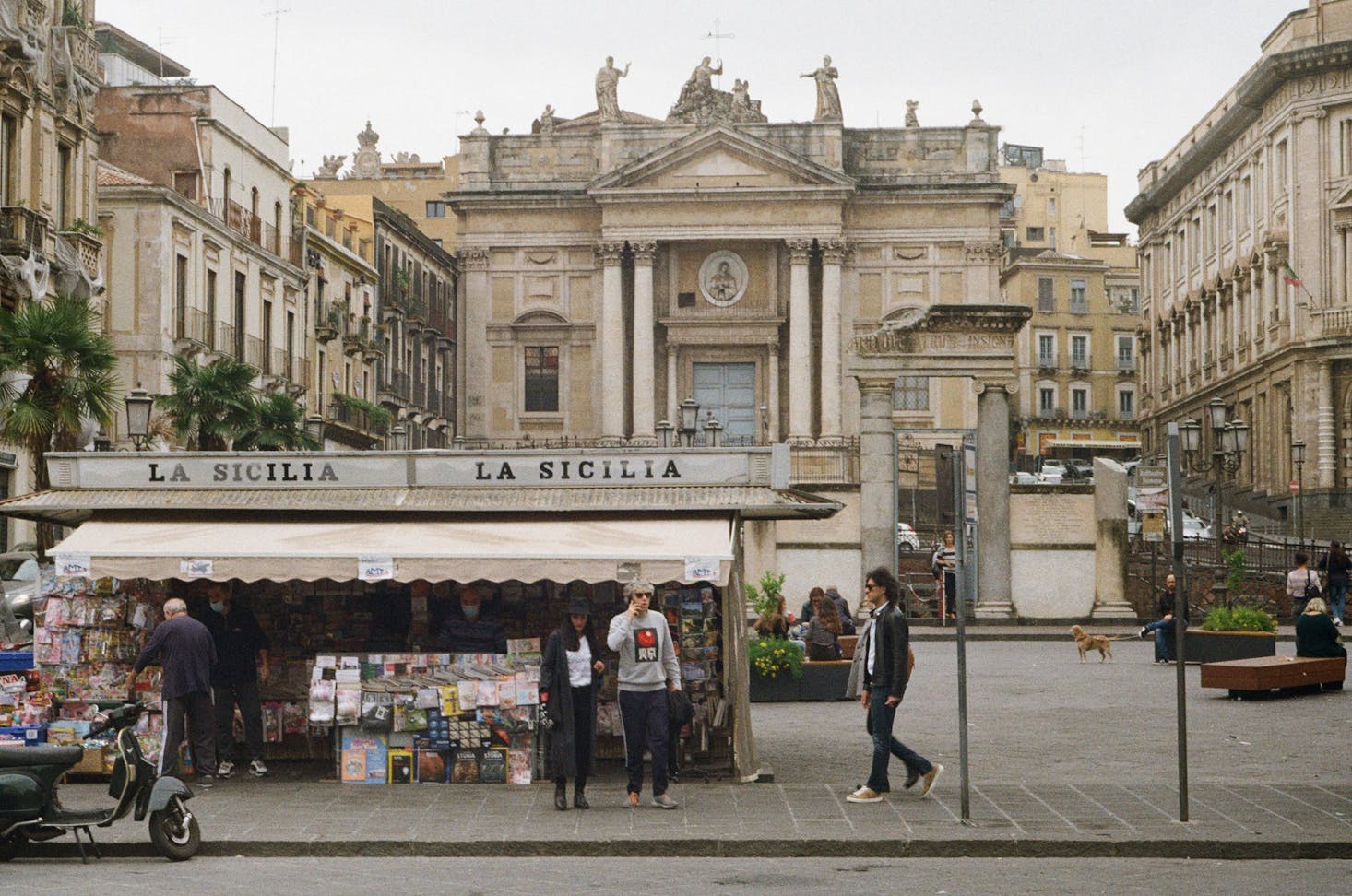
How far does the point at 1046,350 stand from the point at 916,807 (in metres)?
94.4

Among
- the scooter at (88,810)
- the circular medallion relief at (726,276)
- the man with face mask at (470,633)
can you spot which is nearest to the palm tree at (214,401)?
the man with face mask at (470,633)

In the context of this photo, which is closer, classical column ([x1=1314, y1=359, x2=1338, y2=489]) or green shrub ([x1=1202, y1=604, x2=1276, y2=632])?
green shrub ([x1=1202, y1=604, x2=1276, y2=632])

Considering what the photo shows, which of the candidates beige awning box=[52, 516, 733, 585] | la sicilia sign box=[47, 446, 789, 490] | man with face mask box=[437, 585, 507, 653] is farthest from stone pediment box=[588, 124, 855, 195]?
beige awning box=[52, 516, 733, 585]

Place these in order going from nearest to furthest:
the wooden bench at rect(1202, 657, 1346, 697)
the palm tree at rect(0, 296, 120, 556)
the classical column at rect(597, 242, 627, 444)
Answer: the wooden bench at rect(1202, 657, 1346, 697) → the palm tree at rect(0, 296, 120, 556) → the classical column at rect(597, 242, 627, 444)

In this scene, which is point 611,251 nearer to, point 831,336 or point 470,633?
point 831,336

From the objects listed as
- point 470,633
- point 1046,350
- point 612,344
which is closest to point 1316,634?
point 470,633

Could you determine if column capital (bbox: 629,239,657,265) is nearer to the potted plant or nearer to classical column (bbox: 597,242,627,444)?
classical column (bbox: 597,242,627,444)

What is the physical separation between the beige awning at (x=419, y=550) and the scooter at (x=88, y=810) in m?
2.46

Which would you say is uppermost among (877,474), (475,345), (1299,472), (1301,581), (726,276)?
(726,276)

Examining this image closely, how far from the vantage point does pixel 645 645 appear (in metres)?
14.8

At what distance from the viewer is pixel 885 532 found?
120 ft

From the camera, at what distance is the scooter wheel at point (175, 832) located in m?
12.9

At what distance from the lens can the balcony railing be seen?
6106cm

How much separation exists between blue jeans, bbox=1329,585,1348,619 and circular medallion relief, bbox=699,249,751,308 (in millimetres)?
32020
